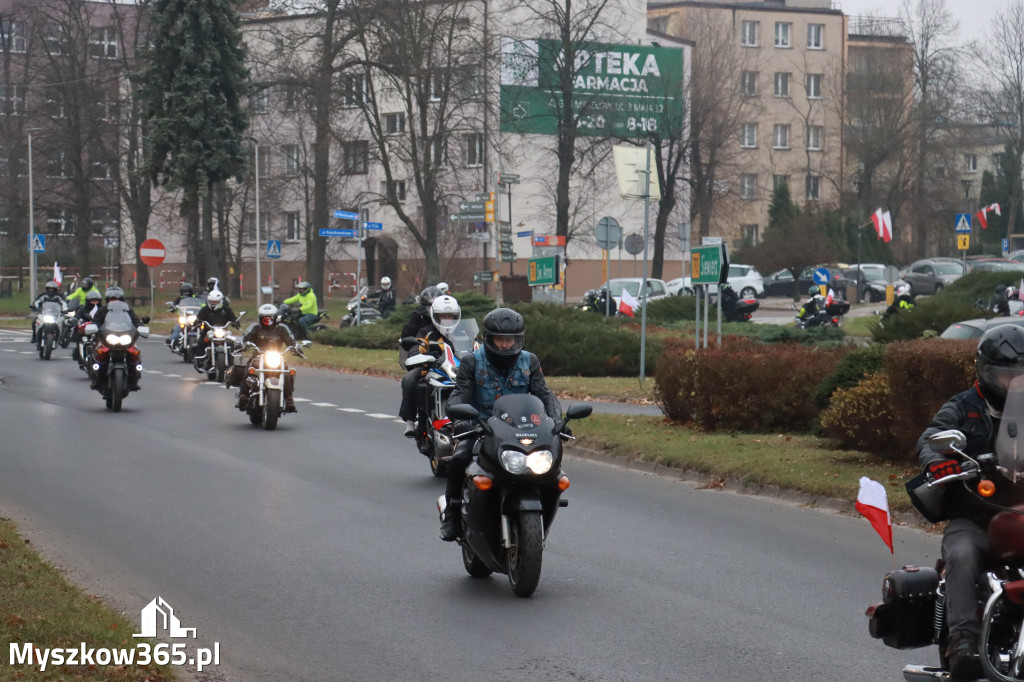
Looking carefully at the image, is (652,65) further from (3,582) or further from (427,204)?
(3,582)

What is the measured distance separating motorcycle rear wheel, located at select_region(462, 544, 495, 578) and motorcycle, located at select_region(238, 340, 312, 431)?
9115 mm

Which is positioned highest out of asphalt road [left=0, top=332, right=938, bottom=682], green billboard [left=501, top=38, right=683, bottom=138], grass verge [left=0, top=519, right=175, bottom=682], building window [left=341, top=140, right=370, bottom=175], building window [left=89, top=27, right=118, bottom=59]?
building window [left=89, top=27, right=118, bottom=59]

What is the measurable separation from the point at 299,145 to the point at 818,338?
43.4 metres

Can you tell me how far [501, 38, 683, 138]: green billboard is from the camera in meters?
54.8

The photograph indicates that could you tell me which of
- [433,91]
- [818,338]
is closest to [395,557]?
[818,338]

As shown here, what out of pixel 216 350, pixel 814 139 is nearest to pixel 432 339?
pixel 216 350

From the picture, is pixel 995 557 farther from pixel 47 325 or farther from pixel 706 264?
pixel 47 325

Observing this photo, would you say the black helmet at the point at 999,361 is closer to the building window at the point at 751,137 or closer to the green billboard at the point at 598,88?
the green billboard at the point at 598,88

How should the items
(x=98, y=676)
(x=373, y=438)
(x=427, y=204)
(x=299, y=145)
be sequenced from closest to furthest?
(x=98, y=676) < (x=373, y=438) < (x=427, y=204) < (x=299, y=145)

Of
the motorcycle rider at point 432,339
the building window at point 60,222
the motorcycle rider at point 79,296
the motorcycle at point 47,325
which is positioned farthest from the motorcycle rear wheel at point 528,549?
the building window at point 60,222

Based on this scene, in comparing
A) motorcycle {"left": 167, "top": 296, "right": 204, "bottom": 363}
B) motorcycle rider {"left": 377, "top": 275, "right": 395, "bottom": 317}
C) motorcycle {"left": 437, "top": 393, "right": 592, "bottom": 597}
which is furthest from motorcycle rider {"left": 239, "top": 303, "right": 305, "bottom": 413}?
motorcycle rider {"left": 377, "top": 275, "right": 395, "bottom": 317}

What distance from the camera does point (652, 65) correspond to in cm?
7025

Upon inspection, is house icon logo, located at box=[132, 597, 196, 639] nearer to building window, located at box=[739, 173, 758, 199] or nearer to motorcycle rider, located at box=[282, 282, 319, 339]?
motorcycle rider, located at box=[282, 282, 319, 339]

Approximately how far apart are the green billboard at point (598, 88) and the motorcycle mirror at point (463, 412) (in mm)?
42557
